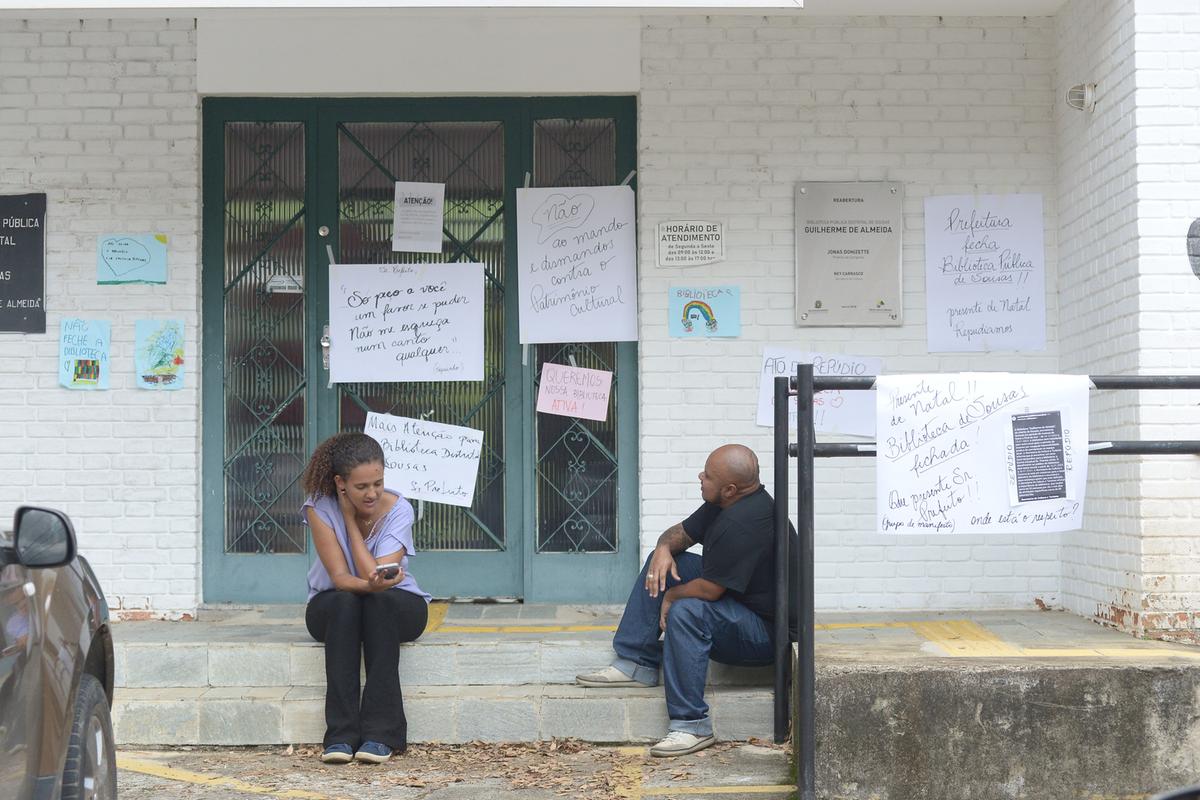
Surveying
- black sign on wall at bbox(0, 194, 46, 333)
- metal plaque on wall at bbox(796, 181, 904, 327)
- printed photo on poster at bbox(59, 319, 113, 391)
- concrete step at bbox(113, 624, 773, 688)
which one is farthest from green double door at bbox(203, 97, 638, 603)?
concrete step at bbox(113, 624, 773, 688)

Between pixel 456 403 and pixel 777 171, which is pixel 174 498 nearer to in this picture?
pixel 456 403

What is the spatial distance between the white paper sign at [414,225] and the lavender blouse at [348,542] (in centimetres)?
178

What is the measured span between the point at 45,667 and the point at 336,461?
104 inches

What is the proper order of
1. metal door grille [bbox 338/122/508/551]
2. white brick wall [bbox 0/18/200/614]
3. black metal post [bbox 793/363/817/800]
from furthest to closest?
1. metal door grille [bbox 338/122/508/551]
2. white brick wall [bbox 0/18/200/614]
3. black metal post [bbox 793/363/817/800]

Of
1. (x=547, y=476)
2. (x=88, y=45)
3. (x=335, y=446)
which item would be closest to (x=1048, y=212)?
(x=547, y=476)

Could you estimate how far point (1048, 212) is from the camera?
7.15 m

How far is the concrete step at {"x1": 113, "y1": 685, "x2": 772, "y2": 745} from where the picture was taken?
5793 mm

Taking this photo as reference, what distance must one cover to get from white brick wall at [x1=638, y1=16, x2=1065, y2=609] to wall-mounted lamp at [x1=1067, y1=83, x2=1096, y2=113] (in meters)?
0.43

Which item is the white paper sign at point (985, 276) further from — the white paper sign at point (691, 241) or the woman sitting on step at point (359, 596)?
the woman sitting on step at point (359, 596)

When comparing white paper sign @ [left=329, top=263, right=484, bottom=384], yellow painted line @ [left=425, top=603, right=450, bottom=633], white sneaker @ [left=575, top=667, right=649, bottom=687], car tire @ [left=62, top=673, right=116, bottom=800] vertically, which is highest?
white paper sign @ [left=329, top=263, right=484, bottom=384]

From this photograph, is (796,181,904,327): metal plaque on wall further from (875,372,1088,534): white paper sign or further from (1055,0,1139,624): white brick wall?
(875,372,1088,534): white paper sign

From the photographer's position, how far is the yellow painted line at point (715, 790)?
5.03m

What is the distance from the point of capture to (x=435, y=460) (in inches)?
286

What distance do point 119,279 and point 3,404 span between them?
2.86ft
